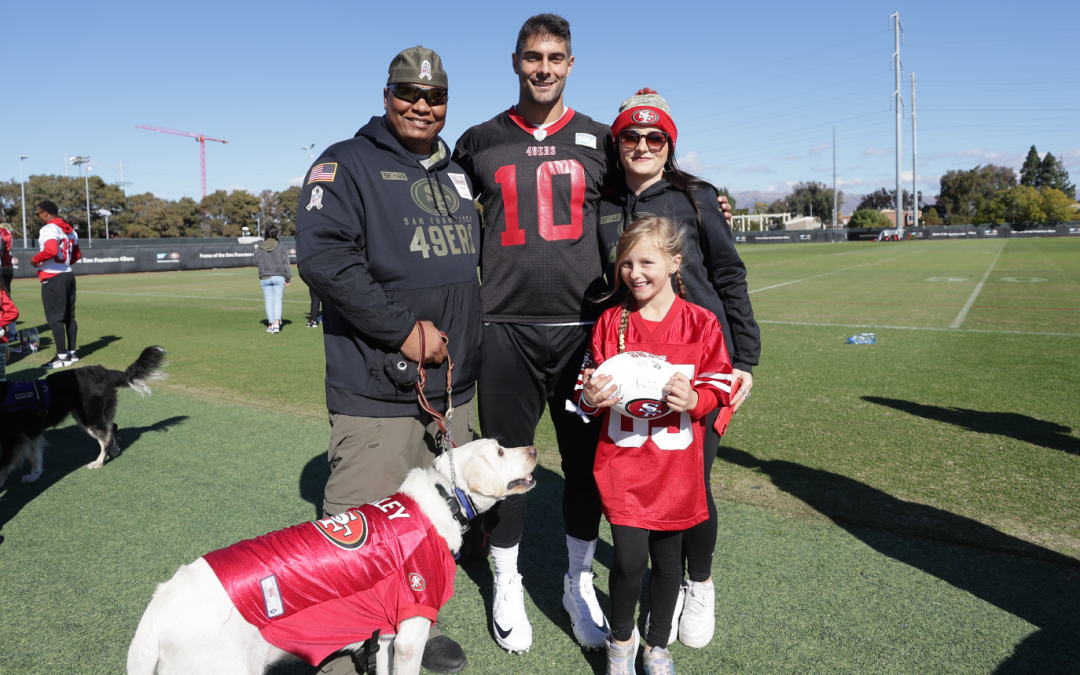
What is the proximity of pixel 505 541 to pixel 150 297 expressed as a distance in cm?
2187

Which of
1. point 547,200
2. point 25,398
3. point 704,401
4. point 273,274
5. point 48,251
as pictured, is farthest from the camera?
point 273,274

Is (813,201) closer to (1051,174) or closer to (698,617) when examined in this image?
(1051,174)

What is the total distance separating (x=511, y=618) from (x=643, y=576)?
2.45 ft

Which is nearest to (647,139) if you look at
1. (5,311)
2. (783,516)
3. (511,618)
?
(511,618)

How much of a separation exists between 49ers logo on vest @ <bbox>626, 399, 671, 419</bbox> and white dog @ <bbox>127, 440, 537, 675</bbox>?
673 mm

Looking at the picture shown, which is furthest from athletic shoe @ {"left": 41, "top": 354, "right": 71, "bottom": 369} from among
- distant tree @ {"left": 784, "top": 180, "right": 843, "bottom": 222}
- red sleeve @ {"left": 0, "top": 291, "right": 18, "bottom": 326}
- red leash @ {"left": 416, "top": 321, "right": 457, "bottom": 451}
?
distant tree @ {"left": 784, "top": 180, "right": 843, "bottom": 222}

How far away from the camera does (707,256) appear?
283 cm

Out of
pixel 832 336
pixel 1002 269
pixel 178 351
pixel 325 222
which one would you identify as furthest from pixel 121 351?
pixel 1002 269

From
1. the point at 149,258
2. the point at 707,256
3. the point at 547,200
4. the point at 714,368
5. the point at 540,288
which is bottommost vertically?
the point at 714,368

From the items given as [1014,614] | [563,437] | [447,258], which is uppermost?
[447,258]

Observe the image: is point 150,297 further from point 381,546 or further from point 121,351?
point 381,546

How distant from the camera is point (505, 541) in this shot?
3053 millimetres

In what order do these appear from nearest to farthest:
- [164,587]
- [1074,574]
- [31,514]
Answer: [164,587], [1074,574], [31,514]

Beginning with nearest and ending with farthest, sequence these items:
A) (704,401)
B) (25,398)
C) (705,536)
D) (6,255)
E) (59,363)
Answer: (704,401) → (705,536) → (25,398) → (6,255) → (59,363)
